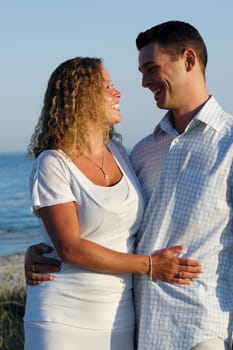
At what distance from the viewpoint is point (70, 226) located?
394 cm

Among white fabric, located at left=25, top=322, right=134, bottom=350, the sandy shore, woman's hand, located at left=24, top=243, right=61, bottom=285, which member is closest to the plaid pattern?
white fabric, located at left=25, top=322, right=134, bottom=350

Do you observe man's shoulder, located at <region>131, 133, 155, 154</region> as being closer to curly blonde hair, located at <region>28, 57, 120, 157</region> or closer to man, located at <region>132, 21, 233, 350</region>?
man, located at <region>132, 21, 233, 350</region>

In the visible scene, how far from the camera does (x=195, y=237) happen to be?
3.98 meters

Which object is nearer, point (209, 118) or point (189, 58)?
point (209, 118)

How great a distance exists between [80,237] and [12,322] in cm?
373

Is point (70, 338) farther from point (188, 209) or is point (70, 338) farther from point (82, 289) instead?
point (188, 209)

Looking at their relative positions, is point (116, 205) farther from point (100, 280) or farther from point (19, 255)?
point (19, 255)

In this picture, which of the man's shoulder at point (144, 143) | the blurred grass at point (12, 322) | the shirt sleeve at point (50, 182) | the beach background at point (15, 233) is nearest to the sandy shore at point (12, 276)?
the beach background at point (15, 233)

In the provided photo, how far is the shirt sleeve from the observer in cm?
396

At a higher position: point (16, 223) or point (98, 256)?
point (98, 256)

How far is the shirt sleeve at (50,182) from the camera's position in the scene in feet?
13.0

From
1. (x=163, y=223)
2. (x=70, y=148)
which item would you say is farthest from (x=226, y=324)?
(x=70, y=148)

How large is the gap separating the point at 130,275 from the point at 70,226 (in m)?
0.43

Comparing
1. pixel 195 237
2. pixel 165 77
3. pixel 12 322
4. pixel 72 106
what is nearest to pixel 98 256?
pixel 195 237
